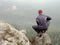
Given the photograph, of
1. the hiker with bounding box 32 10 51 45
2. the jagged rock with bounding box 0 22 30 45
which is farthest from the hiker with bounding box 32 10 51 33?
the jagged rock with bounding box 0 22 30 45

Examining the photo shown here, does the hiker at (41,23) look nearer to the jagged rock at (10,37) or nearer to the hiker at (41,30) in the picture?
the hiker at (41,30)

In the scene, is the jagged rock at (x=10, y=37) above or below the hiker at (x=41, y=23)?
below

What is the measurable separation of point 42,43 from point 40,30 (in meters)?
1.36

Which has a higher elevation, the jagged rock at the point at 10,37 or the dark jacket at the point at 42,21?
Answer: the dark jacket at the point at 42,21

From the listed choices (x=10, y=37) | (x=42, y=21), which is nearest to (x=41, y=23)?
(x=42, y=21)

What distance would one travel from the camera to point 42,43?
91.0 ft

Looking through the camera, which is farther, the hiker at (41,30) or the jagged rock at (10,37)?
the hiker at (41,30)

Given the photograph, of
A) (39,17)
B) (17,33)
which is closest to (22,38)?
(17,33)

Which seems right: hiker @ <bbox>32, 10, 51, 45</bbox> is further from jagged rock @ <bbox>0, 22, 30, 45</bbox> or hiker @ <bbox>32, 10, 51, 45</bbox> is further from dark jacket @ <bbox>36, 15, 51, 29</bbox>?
jagged rock @ <bbox>0, 22, 30, 45</bbox>

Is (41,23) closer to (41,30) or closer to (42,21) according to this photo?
(42,21)

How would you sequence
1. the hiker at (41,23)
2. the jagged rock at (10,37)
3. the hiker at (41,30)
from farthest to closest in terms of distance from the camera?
the hiker at (41,23), the hiker at (41,30), the jagged rock at (10,37)

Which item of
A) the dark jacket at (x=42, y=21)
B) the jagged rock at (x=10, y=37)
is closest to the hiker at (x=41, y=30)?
the dark jacket at (x=42, y=21)

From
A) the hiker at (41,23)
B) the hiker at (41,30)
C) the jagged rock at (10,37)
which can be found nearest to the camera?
the jagged rock at (10,37)

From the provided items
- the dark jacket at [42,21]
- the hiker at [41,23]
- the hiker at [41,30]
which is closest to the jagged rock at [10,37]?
the hiker at [41,30]
